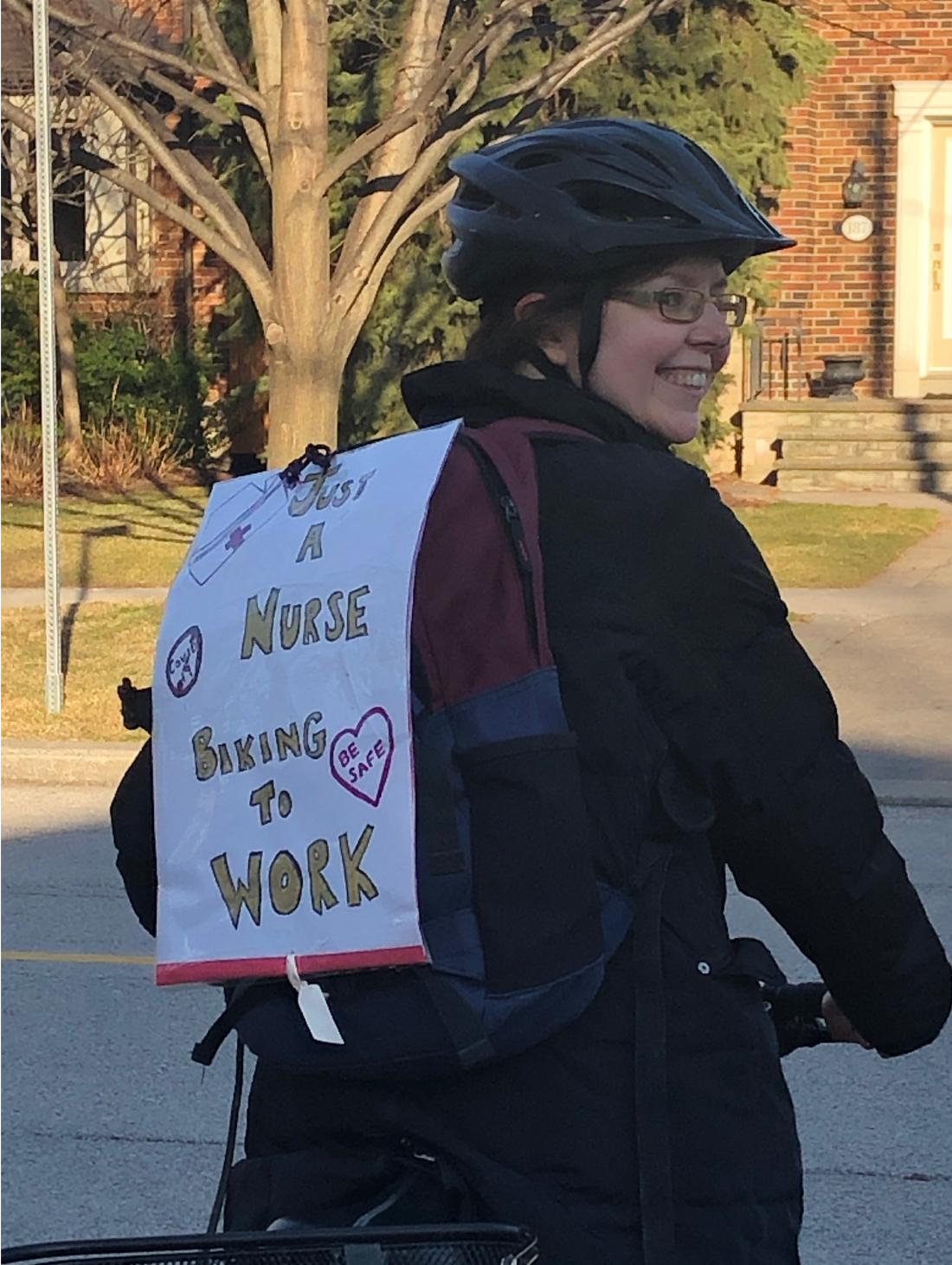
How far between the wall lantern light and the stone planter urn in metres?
1.69

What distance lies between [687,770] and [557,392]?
0.40m

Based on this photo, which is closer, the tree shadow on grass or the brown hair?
the brown hair

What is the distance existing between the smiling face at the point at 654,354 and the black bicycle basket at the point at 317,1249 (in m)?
0.84

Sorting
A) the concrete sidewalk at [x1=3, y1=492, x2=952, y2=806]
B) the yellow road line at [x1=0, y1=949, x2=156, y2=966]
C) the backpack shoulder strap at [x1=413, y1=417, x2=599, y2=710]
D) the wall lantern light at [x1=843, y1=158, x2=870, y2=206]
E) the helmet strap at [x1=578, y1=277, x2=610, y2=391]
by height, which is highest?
the wall lantern light at [x1=843, y1=158, x2=870, y2=206]

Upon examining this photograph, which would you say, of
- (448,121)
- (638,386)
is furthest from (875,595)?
(638,386)

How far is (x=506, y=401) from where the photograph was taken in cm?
190

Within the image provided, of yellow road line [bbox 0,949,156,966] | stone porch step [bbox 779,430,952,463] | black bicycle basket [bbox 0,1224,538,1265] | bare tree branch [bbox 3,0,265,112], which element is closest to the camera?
black bicycle basket [bbox 0,1224,538,1265]

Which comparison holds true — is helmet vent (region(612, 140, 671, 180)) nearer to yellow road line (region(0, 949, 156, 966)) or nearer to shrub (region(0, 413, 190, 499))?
yellow road line (region(0, 949, 156, 966))

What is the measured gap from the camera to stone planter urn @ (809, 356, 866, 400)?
19.3 meters

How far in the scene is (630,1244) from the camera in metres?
1.72

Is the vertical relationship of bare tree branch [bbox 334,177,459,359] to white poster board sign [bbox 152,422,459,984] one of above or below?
above

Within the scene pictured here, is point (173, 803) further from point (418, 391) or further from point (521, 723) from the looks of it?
point (418, 391)

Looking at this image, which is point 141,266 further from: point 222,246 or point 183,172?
point 222,246

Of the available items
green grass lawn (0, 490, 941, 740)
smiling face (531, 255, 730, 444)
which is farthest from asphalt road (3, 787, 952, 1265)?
green grass lawn (0, 490, 941, 740)
